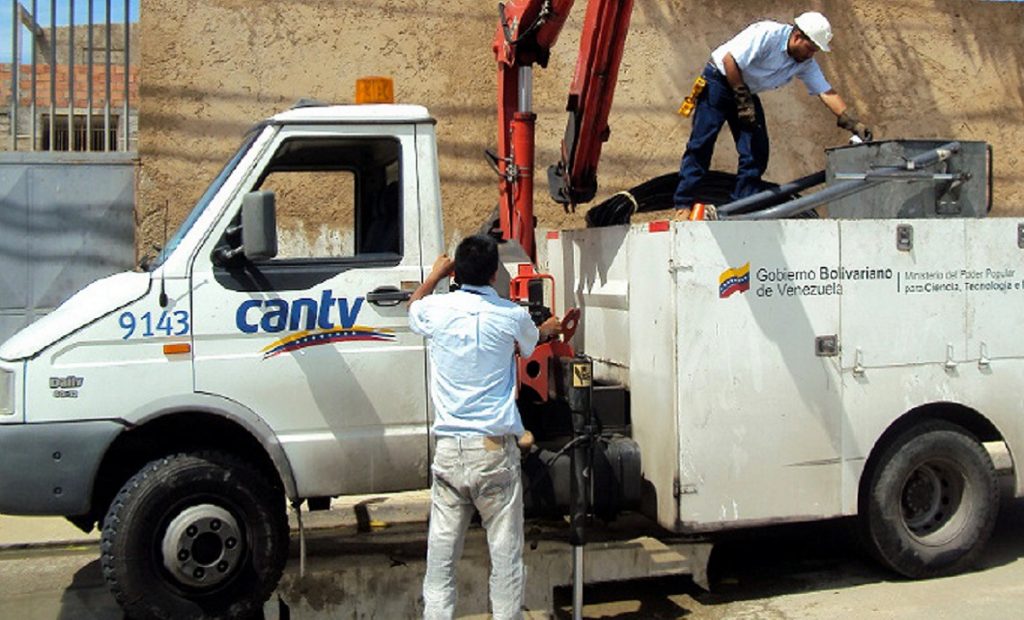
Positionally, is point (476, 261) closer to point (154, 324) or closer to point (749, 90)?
point (154, 324)

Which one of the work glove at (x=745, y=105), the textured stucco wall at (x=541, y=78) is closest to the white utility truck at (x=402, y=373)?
the work glove at (x=745, y=105)

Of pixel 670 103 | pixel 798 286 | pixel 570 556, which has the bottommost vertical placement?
pixel 570 556

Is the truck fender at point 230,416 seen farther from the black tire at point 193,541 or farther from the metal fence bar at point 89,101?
the metal fence bar at point 89,101

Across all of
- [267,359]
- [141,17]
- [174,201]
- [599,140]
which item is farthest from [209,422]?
[141,17]

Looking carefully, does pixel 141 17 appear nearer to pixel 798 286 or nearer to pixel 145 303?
pixel 145 303

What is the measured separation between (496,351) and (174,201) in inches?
216

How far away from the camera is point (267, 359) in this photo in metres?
4.94

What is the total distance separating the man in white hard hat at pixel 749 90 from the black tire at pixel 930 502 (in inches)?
69.2

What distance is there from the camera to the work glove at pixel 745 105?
6.23 metres

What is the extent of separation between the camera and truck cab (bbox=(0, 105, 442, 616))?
471 cm

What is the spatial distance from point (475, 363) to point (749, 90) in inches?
118

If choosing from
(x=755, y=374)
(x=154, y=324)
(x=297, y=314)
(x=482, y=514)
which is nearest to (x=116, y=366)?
(x=154, y=324)

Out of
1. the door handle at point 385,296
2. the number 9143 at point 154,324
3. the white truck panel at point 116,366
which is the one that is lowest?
the white truck panel at point 116,366

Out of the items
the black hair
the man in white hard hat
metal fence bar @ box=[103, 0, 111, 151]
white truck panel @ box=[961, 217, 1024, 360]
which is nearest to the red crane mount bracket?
the black hair
